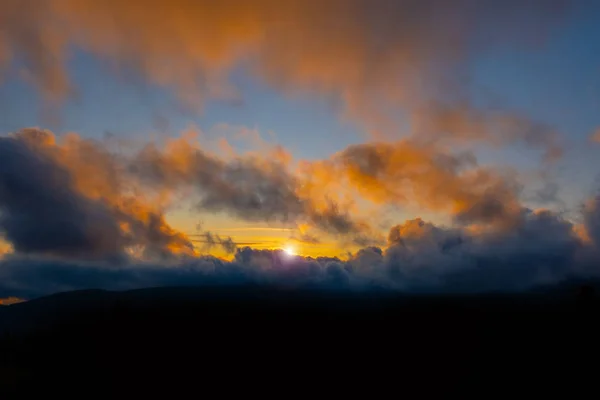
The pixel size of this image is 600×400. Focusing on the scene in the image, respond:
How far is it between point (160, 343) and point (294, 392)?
103m

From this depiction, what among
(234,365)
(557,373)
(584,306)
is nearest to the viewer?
(557,373)

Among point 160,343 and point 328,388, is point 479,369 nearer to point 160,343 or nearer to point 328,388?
point 328,388

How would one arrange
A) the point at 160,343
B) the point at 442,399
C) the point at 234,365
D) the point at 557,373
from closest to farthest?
1. the point at 442,399
2. the point at 557,373
3. the point at 234,365
4. the point at 160,343

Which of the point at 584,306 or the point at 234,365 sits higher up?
the point at 584,306

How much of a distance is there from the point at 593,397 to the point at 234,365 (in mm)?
106740

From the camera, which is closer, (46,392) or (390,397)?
(390,397)

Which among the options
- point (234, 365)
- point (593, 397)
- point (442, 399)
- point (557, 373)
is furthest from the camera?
point (234, 365)

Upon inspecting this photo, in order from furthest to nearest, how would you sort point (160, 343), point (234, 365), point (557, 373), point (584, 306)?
point (160, 343)
point (584, 306)
point (234, 365)
point (557, 373)

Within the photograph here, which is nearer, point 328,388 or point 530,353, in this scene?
point 328,388

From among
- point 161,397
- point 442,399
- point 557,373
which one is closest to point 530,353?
point 557,373

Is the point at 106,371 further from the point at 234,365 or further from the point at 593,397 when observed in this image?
the point at 593,397

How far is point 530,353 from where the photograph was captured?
156m

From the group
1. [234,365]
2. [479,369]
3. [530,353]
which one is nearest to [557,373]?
[479,369]

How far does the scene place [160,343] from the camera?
191750 mm
